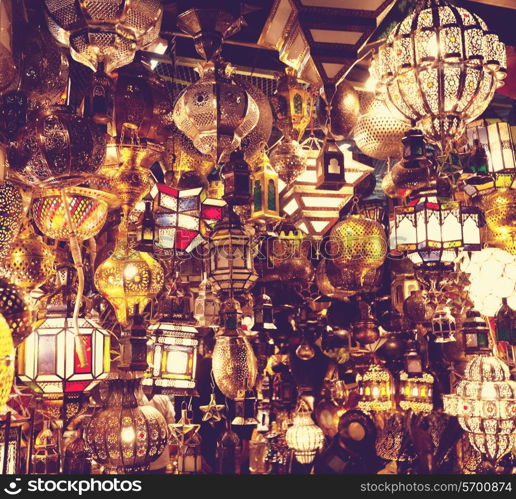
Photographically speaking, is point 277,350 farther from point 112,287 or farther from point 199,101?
point 199,101

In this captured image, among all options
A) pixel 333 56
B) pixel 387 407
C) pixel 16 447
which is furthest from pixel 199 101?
pixel 387 407

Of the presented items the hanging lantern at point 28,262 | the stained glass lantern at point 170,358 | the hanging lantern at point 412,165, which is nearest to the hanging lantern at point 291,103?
the hanging lantern at point 412,165

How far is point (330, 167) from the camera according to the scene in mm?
2631

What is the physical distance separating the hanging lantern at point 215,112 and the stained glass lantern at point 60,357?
1.10m

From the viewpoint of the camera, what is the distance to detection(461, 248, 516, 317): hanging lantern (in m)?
3.79

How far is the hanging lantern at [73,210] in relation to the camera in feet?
6.75

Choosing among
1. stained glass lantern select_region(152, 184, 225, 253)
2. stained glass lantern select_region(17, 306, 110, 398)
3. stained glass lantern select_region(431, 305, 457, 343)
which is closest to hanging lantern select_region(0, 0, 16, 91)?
stained glass lantern select_region(17, 306, 110, 398)

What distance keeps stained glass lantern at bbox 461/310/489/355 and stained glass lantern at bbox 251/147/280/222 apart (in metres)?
1.97

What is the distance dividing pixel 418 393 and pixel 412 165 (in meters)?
4.20

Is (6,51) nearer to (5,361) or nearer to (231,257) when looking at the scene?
(5,361)

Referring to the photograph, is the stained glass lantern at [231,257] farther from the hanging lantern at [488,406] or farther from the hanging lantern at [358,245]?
the hanging lantern at [488,406]

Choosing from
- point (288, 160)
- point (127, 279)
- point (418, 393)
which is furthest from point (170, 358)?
point (418, 393)

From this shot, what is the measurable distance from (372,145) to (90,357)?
1737 mm

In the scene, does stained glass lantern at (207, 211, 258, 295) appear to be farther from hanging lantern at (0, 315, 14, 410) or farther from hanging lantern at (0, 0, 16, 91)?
hanging lantern at (0, 315, 14, 410)
